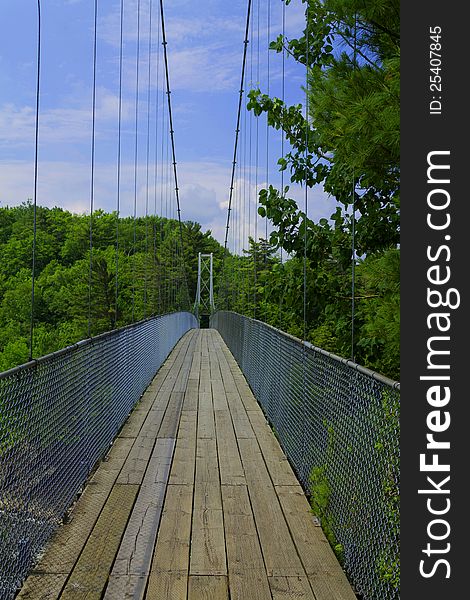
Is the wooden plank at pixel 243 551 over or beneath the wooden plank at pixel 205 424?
over

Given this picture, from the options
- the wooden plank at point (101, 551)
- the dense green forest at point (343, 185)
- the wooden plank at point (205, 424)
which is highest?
the dense green forest at point (343, 185)

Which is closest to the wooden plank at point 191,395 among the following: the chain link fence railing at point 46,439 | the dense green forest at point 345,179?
the dense green forest at point 345,179

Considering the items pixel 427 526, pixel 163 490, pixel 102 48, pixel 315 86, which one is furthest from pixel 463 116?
pixel 102 48

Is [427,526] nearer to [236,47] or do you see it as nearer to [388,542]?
[388,542]

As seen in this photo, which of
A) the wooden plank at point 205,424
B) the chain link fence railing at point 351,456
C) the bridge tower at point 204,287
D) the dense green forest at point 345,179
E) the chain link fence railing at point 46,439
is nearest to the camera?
the chain link fence railing at point 351,456

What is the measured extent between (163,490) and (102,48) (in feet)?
27.2

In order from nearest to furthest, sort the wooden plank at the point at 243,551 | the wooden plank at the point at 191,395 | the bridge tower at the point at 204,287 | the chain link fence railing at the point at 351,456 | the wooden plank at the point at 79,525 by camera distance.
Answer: the chain link fence railing at the point at 351,456, the wooden plank at the point at 243,551, the wooden plank at the point at 79,525, the wooden plank at the point at 191,395, the bridge tower at the point at 204,287

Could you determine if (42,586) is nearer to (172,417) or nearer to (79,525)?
(79,525)

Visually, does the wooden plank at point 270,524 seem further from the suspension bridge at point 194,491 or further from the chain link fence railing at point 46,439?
the chain link fence railing at point 46,439

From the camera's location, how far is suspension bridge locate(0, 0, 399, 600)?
206 centimetres

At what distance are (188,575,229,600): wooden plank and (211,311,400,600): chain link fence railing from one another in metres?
0.38

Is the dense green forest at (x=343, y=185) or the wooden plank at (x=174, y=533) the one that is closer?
the wooden plank at (x=174, y=533)

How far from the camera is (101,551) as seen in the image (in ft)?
7.98

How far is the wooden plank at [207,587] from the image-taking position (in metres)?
2.09
